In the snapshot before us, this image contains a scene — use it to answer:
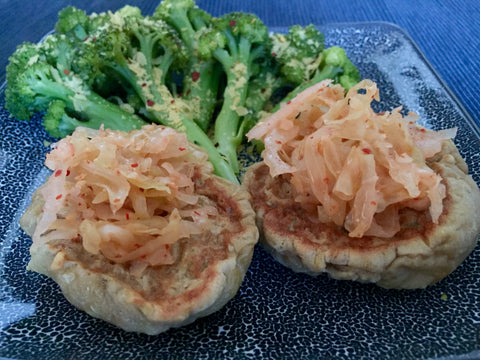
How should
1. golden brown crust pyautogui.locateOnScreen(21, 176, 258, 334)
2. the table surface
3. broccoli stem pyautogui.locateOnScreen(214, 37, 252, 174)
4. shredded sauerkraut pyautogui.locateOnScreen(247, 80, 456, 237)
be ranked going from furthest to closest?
the table surface
broccoli stem pyautogui.locateOnScreen(214, 37, 252, 174)
shredded sauerkraut pyautogui.locateOnScreen(247, 80, 456, 237)
golden brown crust pyautogui.locateOnScreen(21, 176, 258, 334)

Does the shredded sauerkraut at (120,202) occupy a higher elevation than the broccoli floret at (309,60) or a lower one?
higher

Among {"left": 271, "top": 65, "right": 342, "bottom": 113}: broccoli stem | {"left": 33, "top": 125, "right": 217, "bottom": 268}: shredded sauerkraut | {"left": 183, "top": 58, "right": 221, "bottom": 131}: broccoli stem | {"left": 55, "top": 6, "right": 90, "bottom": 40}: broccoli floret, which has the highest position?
{"left": 55, "top": 6, "right": 90, "bottom": 40}: broccoli floret

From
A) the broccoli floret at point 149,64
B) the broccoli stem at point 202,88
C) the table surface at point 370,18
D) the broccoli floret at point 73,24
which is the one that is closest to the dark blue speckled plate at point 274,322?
the broccoli floret at point 149,64

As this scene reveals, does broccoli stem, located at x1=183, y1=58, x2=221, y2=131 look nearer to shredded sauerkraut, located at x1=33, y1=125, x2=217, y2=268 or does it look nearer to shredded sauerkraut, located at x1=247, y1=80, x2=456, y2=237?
shredded sauerkraut, located at x1=247, y1=80, x2=456, y2=237

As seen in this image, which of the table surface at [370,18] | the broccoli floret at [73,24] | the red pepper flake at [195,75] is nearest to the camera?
the red pepper flake at [195,75]

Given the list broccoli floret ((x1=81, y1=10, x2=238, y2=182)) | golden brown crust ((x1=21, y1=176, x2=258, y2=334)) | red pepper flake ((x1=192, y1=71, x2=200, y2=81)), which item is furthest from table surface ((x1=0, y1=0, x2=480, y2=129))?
golden brown crust ((x1=21, y1=176, x2=258, y2=334))

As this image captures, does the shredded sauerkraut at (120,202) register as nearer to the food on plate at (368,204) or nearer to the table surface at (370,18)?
the food on plate at (368,204)
